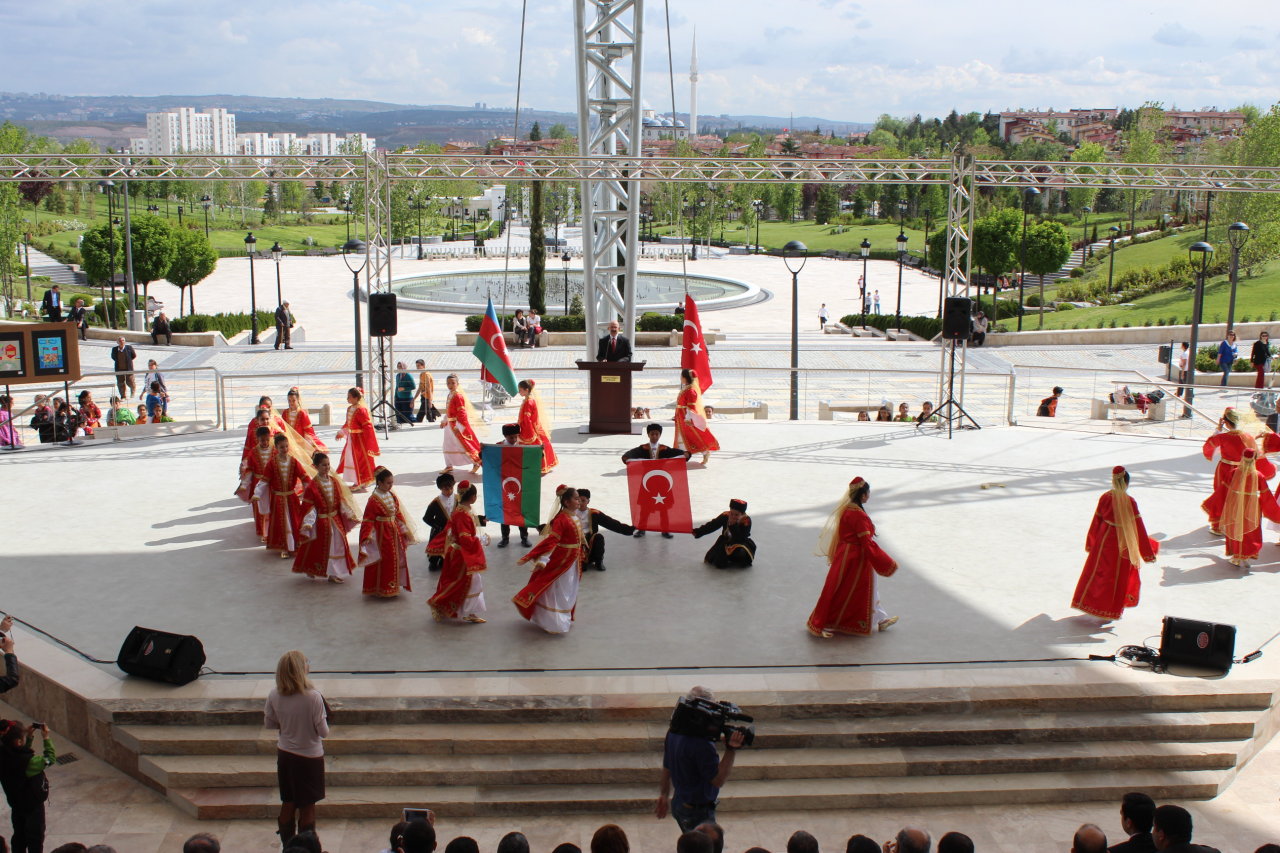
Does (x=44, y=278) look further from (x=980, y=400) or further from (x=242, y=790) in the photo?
(x=242, y=790)

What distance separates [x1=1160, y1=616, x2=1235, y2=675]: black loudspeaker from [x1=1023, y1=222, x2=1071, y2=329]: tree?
136 feet

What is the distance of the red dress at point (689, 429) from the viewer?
48.8 feet

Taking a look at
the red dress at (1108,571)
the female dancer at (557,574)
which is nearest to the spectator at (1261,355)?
the red dress at (1108,571)

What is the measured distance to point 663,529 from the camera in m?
11.9

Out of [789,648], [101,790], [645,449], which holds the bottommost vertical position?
[101,790]

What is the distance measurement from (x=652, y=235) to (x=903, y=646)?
90024 millimetres

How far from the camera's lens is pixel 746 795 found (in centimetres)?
793

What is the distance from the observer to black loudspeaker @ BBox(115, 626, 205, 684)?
8516mm

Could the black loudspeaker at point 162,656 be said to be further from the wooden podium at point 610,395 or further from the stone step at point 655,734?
the wooden podium at point 610,395

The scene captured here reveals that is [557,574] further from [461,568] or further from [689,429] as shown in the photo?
[689,429]

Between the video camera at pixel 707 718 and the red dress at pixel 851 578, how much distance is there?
10.6ft

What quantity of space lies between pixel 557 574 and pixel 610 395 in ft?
26.4

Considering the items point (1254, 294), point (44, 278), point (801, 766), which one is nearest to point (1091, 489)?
point (801, 766)

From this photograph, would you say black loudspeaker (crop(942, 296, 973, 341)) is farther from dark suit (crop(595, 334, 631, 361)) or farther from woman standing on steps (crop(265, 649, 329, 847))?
woman standing on steps (crop(265, 649, 329, 847))
